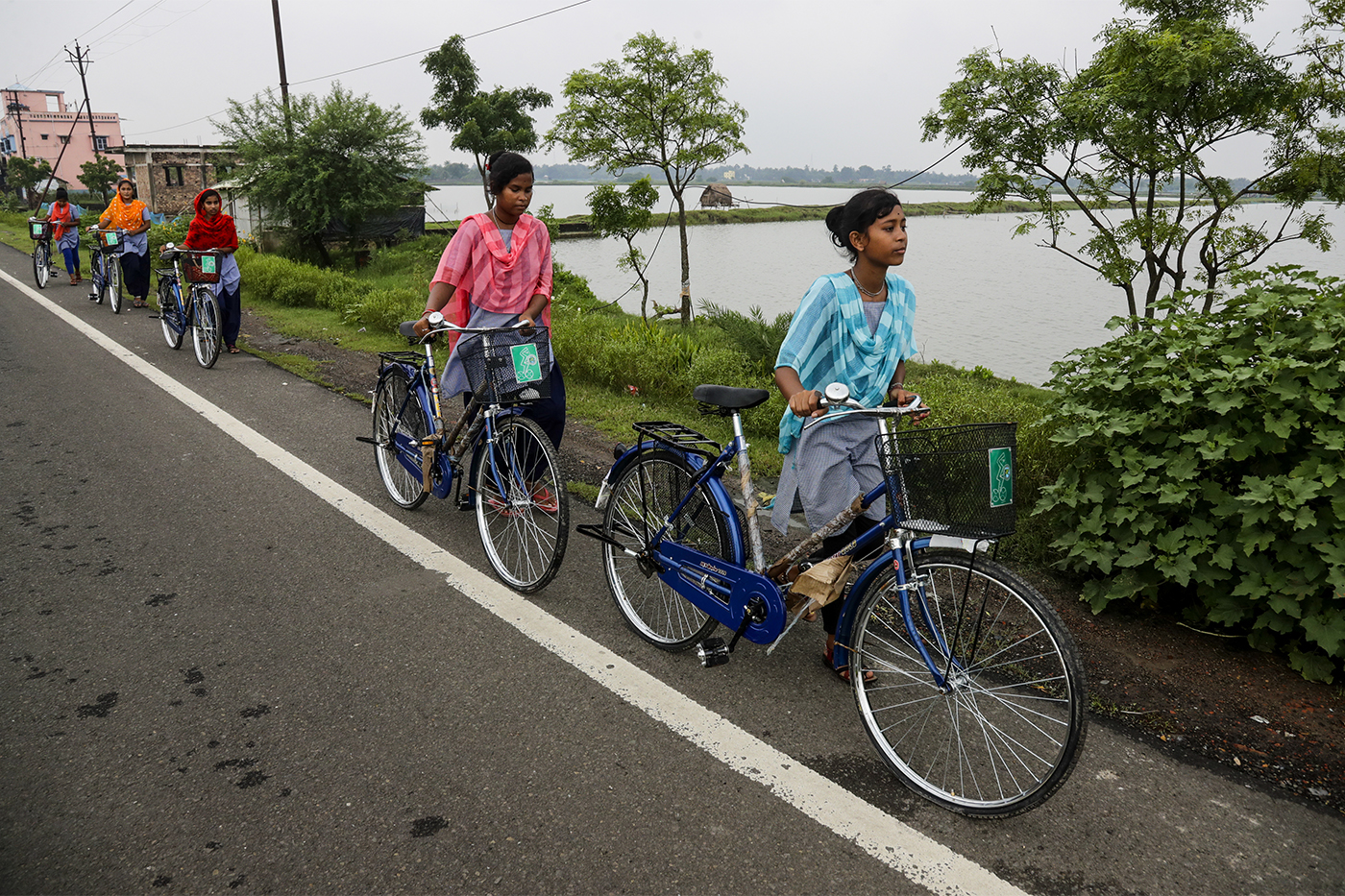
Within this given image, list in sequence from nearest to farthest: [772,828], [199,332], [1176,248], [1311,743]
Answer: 1. [772,828]
2. [1311,743]
3. [199,332]
4. [1176,248]

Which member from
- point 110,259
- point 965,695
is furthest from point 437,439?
point 110,259

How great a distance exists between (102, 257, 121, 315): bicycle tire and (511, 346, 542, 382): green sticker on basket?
1128 cm

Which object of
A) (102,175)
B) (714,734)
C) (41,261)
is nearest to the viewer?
(714,734)

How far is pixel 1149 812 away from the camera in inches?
107

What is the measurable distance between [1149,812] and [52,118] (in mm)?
131316

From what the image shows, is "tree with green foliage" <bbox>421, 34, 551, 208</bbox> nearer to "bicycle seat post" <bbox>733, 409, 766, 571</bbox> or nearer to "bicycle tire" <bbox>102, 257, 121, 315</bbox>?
"bicycle tire" <bbox>102, 257, 121, 315</bbox>

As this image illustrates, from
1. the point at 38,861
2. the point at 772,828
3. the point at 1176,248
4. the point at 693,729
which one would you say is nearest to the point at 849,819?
the point at 772,828

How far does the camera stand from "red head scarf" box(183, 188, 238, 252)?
378 inches

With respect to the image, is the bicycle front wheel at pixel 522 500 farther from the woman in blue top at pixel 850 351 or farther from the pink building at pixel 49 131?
the pink building at pixel 49 131

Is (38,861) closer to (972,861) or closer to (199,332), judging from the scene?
(972,861)

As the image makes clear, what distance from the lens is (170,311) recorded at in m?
10.1

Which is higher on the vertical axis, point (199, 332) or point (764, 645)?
point (199, 332)

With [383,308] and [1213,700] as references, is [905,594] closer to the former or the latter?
[1213,700]

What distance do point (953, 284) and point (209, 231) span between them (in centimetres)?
3724
